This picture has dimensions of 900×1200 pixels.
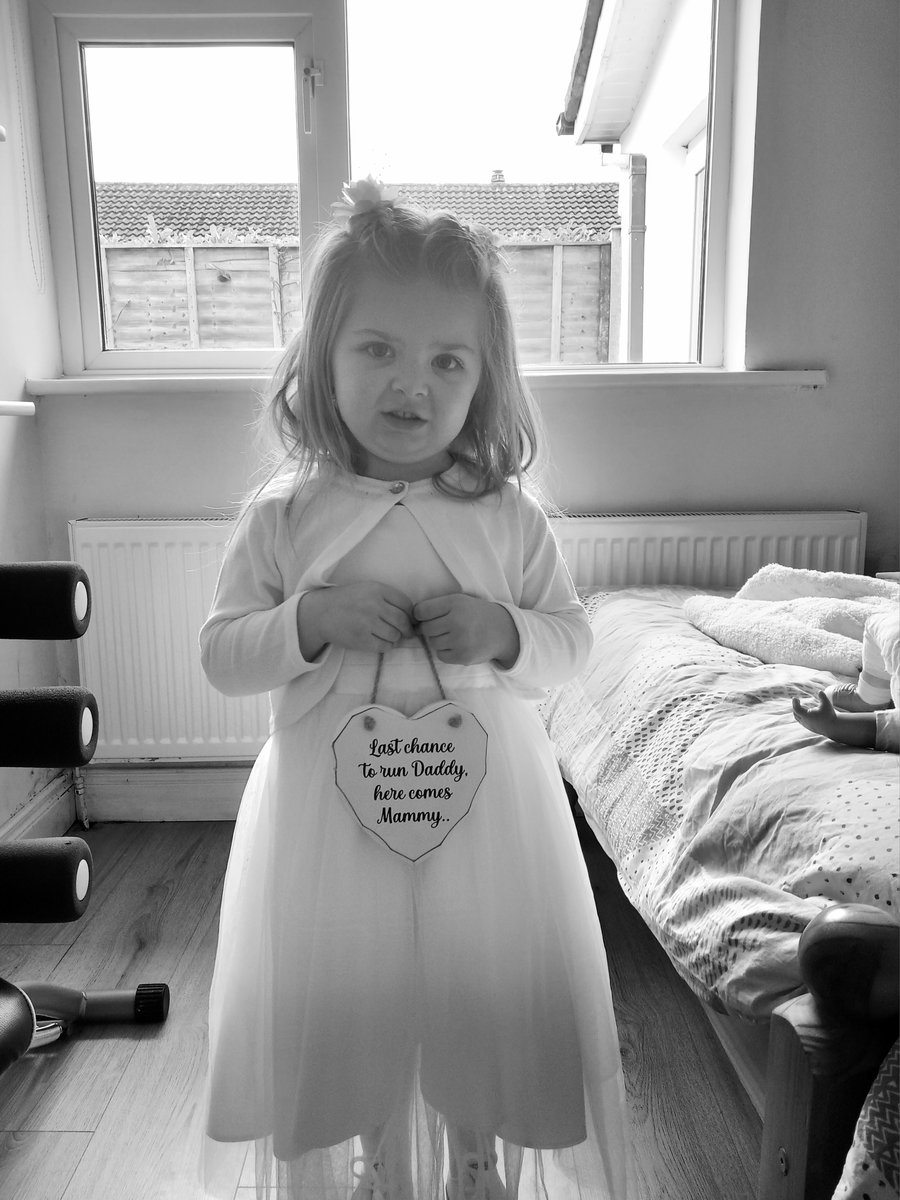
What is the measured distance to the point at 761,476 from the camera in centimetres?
211

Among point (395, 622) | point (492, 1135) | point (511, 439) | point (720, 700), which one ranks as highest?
point (511, 439)

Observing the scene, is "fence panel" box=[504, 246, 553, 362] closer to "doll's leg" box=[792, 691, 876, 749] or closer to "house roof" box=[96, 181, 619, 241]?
"house roof" box=[96, 181, 619, 241]

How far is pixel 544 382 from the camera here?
2.02 meters

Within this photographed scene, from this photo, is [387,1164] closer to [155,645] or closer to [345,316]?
[345,316]

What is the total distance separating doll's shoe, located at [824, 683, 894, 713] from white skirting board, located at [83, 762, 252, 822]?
1.43m

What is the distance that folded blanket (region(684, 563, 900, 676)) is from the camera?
140cm

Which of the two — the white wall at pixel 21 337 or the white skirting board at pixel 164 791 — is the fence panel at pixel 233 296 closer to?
the white wall at pixel 21 337

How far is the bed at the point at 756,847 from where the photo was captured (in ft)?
2.19

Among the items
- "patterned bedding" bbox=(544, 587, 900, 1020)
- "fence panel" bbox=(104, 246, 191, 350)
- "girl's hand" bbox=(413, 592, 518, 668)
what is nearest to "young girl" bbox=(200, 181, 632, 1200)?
"girl's hand" bbox=(413, 592, 518, 668)

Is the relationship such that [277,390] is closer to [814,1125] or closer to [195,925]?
[814,1125]

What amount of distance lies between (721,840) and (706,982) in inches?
6.4

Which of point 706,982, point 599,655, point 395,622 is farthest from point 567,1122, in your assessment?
point 599,655

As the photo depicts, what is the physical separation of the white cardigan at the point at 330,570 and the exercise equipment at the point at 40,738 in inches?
10.5

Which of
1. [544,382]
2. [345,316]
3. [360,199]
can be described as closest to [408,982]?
[345,316]
